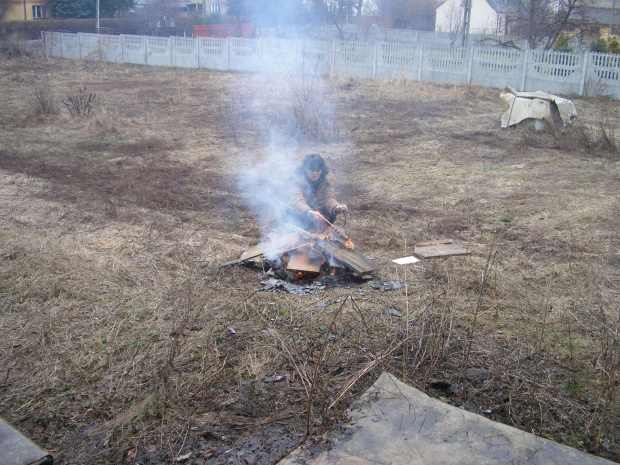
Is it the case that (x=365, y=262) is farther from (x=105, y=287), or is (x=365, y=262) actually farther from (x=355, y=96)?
(x=355, y=96)

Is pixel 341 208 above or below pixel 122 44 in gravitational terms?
below

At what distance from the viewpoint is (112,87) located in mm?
17922

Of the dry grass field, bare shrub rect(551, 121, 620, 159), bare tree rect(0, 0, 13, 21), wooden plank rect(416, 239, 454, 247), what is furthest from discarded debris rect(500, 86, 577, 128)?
bare tree rect(0, 0, 13, 21)

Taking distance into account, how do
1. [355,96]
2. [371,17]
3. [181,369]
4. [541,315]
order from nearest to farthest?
[181,369]
[541,315]
[355,96]
[371,17]

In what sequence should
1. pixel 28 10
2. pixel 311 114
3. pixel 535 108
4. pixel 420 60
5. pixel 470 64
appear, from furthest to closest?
pixel 28 10 → pixel 420 60 → pixel 470 64 → pixel 311 114 → pixel 535 108

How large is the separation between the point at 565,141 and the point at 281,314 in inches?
308

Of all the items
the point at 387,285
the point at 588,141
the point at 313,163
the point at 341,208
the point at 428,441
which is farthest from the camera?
the point at 588,141

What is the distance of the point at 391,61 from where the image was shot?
59.4ft

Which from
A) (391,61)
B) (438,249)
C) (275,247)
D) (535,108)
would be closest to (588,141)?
(535,108)

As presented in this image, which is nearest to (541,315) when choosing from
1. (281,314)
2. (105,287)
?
(281,314)

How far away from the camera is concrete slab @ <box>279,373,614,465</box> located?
2689 millimetres

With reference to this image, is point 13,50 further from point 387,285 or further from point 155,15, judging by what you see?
point 387,285

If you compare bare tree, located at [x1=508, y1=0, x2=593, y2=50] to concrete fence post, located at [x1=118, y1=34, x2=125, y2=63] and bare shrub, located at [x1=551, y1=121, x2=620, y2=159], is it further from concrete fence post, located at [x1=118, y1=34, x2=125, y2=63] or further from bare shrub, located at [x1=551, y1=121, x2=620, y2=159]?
concrete fence post, located at [x1=118, y1=34, x2=125, y2=63]

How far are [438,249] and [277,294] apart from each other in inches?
78.7
